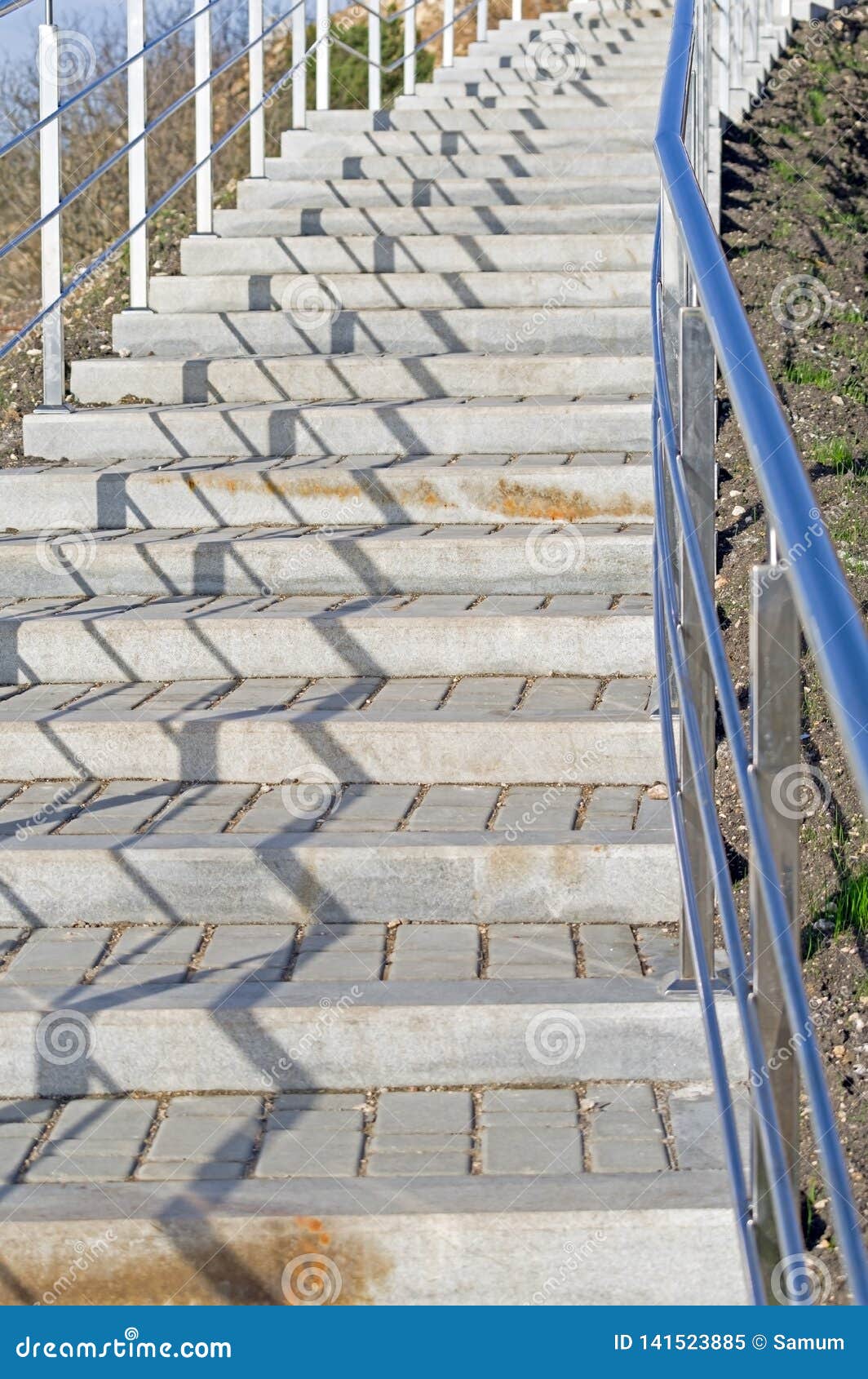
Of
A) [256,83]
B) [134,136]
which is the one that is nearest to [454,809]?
[134,136]

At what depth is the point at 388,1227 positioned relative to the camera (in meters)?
2.45

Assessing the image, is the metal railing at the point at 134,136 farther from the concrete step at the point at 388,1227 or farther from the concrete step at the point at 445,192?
the concrete step at the point at 388,1227

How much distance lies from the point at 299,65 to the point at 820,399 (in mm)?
3363

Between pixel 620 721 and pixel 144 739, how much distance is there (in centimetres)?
106

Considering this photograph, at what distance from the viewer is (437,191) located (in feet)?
22.0

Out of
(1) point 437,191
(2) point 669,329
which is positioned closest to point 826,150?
(1) point 437,191

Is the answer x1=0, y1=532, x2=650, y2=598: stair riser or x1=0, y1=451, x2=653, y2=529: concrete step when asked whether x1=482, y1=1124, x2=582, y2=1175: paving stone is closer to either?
x1=0, y1=532, x2=650, y2=598: stair riser

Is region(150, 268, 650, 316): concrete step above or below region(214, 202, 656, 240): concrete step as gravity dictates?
below

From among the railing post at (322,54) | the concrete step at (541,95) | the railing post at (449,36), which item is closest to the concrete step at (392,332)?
the railing post at (322,54)

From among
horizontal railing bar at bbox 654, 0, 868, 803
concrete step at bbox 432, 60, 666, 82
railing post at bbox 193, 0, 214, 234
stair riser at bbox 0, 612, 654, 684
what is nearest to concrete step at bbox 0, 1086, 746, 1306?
horizontal railing bar at bbox 654, 0, 868, 803

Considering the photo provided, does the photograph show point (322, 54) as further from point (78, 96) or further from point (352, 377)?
point (78, 96)

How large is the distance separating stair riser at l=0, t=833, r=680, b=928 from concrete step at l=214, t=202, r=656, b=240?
3415 mm

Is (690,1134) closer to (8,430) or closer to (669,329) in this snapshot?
(669,329)

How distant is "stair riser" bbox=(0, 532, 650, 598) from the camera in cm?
434
